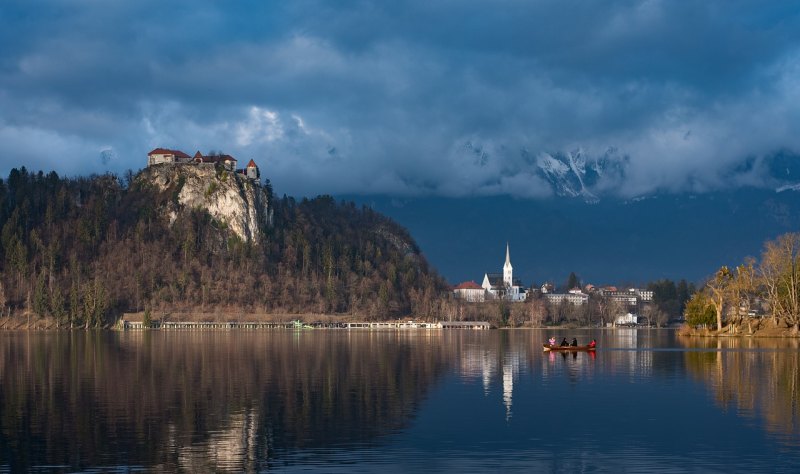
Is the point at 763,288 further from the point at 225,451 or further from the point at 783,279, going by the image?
the point at 225,451

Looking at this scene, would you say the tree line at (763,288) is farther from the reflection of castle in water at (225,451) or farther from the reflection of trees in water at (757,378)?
the reflection of castle in water at (225,451)

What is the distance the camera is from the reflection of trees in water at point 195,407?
49.2 m

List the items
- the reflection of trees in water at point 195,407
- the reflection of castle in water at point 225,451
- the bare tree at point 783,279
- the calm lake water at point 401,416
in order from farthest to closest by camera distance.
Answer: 1. the bare tree at point 783,279
2. the reflection of trees in water at point 195,407
3. the calm lake water at point 401,416
4. the reflection of castle in water at point 225,451

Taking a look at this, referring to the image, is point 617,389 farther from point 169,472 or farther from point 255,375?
point 169,472

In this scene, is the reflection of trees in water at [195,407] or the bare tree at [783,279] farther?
the bare tree at [783,279]

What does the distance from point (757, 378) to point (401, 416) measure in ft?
122

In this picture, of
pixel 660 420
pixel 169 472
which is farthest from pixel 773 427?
pixel 169 472

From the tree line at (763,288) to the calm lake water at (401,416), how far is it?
5941cm

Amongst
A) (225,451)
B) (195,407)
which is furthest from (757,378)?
(225,451)

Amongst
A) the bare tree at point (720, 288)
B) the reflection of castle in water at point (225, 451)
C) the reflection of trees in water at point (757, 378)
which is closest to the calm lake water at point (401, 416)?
the reflection of castle in water at point (225, 451)

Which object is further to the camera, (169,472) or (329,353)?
(329,353)

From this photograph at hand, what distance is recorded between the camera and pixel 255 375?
8944 cm

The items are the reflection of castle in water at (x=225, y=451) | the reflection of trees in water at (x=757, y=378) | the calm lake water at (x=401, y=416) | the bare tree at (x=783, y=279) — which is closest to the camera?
the reflection of castle in water at (x=225, y=451)

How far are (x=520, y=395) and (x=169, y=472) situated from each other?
3509 centimetres
